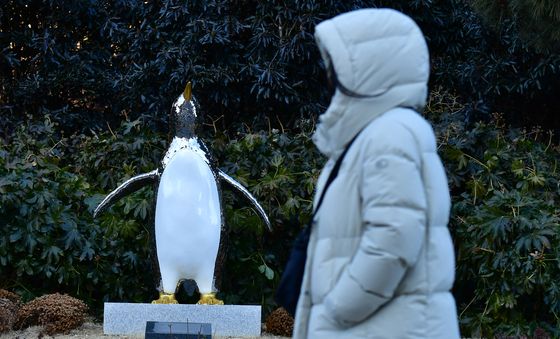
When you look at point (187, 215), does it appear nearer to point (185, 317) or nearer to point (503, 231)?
point (185, 317)

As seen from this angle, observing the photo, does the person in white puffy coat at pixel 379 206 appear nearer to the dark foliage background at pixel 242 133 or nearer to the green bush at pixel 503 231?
the dark foliage background at pixel 242 133

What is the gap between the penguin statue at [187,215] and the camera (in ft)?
24.6

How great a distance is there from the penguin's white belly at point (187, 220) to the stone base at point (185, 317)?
8.7 inches

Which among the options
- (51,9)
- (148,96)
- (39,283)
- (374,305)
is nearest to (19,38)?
(51,9)

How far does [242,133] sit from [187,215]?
2.90 m

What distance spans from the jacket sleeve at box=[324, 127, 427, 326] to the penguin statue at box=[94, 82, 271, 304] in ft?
16.6

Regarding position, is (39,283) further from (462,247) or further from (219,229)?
(462,247)

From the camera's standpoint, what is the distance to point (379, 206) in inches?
94.3

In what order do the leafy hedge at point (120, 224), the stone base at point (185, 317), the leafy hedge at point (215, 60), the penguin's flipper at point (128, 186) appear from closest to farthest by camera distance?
the stone base at point (185, 317), the penguin's flipper at point (128, 186), the leafy hedge at point (120, 224), the leafy hedge at point (215, 60)

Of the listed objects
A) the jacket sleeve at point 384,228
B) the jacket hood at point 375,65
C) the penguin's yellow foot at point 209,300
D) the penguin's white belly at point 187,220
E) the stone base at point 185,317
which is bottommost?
the stone base at point 185,317

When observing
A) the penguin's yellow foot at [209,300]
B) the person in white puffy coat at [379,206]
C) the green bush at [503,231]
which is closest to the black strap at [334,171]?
the person in white puffy coat at [379,206]

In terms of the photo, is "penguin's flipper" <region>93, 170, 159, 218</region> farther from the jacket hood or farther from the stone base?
the jacket hood

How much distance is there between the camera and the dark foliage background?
827 cm

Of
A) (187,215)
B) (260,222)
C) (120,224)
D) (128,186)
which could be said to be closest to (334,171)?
(187,215)
